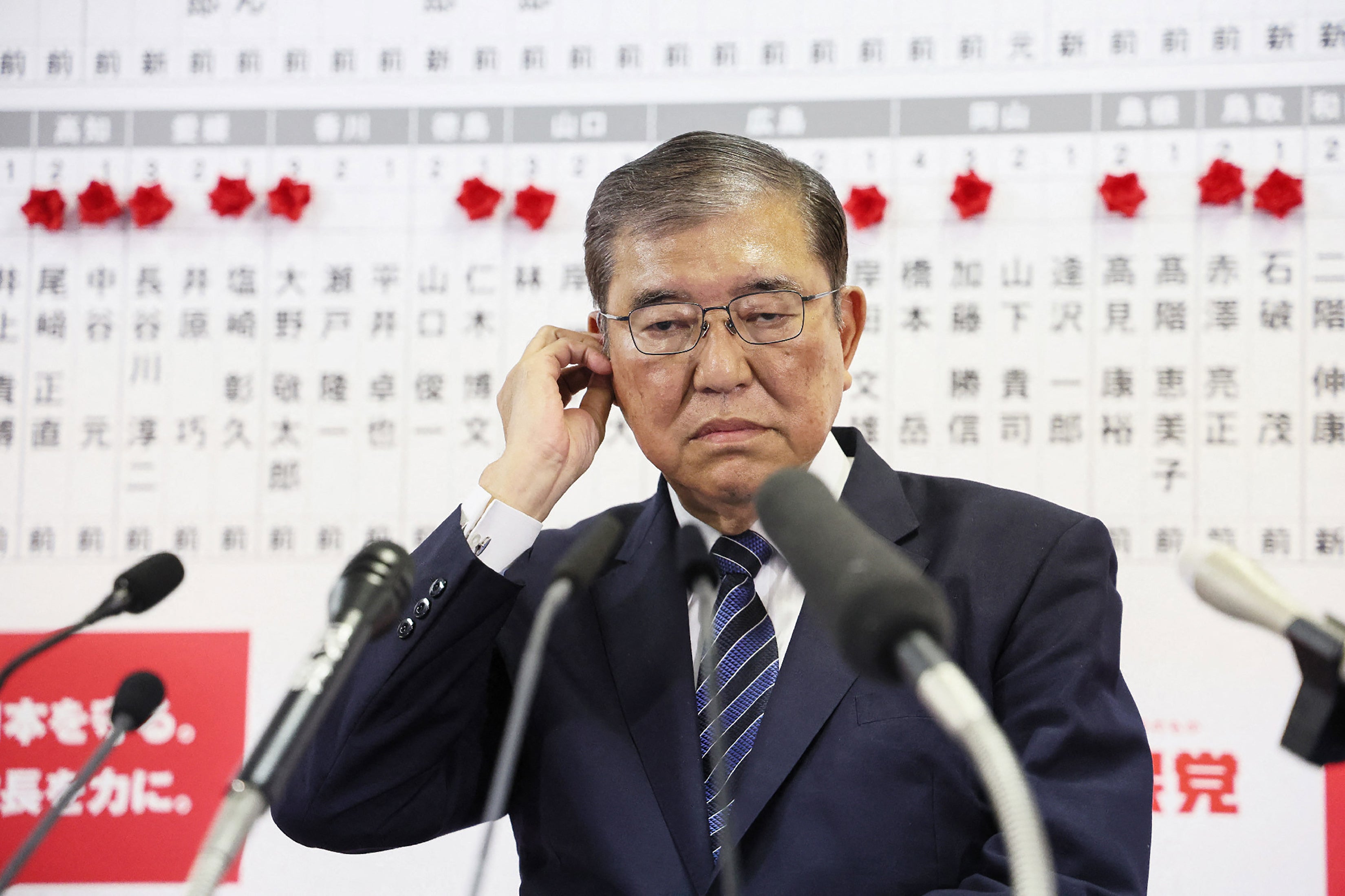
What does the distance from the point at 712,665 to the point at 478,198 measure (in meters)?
1.46

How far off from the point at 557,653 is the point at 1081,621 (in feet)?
2.46

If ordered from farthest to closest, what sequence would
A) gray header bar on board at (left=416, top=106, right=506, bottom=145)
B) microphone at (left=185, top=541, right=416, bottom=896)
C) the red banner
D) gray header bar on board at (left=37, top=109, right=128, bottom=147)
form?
1. gray header bar on board at (left=37, top=109, right=128, bottom=147)
2. gray header bar on board at (left=416, top=106, right=506, bottom=145)
3. the red banner
4. microphone at (left=185, top=541, right=416, bottom=896)

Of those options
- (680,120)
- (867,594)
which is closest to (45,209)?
(680,120)

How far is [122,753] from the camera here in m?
2.47

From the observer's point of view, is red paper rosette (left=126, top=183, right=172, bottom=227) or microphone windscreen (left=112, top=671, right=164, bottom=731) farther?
red paper rosette (left=126, top=183, right=172, bottom=227)

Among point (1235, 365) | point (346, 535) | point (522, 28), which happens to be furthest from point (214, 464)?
point (1235, 365)

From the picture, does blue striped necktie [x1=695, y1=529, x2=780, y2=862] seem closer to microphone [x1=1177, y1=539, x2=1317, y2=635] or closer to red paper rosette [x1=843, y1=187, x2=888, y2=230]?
microphone [x1=1177, y1=539, x2=1317, y2=635]

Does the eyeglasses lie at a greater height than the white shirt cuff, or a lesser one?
greater

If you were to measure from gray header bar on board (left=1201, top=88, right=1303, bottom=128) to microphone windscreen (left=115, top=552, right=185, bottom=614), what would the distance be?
2.13 m

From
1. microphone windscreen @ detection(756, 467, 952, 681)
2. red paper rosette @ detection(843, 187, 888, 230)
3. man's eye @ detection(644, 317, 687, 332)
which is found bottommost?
microphone windscreen @ detection(756, 467, 952, 681)

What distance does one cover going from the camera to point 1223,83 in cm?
232

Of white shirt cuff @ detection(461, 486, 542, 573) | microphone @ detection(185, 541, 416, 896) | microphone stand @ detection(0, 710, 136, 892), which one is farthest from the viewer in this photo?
white shirt cuff @ detection(461, 486, 542, 573)

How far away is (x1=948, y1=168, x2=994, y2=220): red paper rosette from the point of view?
7.67 feet

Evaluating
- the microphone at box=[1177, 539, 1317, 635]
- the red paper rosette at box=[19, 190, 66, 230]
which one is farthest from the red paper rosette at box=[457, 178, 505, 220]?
the microphone at box=[1177, 539, 1317, 635]
